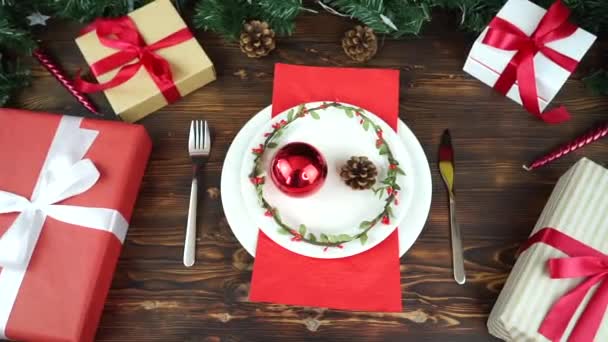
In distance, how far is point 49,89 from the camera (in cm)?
78

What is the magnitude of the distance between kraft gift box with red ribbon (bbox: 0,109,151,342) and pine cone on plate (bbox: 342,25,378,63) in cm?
36

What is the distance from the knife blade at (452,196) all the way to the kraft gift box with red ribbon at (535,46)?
0.14 metres

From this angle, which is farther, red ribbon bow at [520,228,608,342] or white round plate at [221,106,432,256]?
white round plate at [221,106,432,256]

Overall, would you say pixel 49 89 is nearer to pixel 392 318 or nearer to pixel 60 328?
pixel 60 328

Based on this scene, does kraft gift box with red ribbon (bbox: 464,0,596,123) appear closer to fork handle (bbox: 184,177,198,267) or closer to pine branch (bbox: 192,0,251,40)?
pine branch (bbox: 192,0,251,40)

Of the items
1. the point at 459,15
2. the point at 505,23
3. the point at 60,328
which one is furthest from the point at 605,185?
the point at 60,328

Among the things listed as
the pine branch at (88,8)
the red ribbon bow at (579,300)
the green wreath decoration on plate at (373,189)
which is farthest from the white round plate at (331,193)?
the pine branch at (88,8)

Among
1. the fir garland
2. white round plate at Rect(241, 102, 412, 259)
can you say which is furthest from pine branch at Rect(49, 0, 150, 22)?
white round plate at Rect(241, 102, 412, 259)

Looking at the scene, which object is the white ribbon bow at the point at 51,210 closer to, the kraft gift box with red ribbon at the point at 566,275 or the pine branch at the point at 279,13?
the pine branch at the point at 279,13

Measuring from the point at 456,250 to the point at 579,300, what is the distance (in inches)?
6.5

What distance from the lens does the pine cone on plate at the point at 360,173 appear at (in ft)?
2.14

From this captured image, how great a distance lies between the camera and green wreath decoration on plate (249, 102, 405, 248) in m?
0.64

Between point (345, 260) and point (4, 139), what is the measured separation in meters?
0.54

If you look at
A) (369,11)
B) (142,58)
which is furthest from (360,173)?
(142,58)
